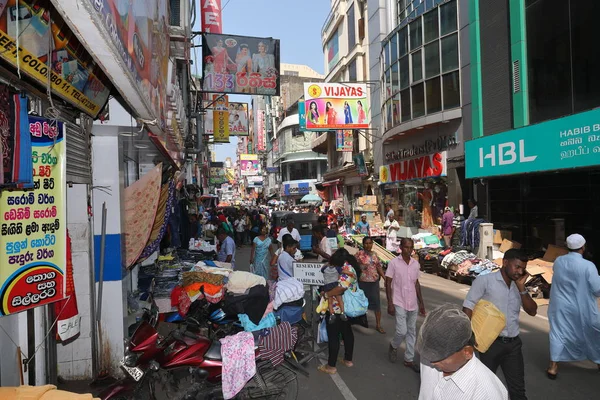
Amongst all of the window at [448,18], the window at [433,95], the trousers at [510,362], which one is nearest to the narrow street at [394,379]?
the trousers at [510,362]

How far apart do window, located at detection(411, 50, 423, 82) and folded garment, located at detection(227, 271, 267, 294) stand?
14568 millimetres

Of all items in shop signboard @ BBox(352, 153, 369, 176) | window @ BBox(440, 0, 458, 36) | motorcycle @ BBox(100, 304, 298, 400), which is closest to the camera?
motorcycle @ BBox(100, 304, 298, 400)

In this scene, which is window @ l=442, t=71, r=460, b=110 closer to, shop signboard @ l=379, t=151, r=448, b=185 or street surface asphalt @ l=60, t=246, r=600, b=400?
shop signboard @ l=379, t=151, r=448, b=185

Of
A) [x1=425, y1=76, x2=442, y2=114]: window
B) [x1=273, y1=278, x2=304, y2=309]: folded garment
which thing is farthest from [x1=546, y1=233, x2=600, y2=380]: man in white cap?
[x1=425, y1=76, x2=442, y2=114]: window

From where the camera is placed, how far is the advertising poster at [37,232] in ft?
9.33

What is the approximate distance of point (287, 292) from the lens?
17.8 feet

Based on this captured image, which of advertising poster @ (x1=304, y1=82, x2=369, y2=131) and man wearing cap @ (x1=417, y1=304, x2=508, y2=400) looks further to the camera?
advertising poster @ (x1=304, y1=82, x2=369, y2=131)

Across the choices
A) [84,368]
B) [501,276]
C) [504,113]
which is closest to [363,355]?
[501,276]

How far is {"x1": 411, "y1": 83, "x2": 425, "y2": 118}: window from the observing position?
17.6 metres

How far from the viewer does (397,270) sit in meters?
5.52

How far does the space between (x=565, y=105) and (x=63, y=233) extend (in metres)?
12.1

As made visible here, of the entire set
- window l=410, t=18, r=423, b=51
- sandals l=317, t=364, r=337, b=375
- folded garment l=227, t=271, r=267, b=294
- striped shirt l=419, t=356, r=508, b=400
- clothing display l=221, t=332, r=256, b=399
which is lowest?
sandals l=317, t=364, r=337, b=375

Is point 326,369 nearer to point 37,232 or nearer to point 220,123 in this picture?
point 37,232

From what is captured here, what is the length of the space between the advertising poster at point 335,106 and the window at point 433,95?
193 inches
